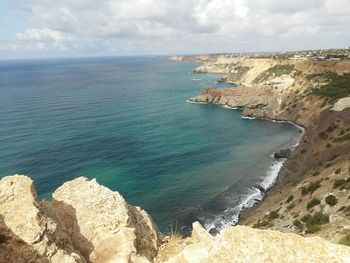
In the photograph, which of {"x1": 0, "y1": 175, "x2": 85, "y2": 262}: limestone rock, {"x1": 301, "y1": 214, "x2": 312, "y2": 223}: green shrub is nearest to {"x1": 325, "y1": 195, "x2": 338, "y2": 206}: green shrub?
{"x1": 301, "y1": 214, "x2": 312, "y2": 223}: green shrub

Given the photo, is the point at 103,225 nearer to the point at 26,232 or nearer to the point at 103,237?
the point at 103,237

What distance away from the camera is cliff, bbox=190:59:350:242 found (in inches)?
1545

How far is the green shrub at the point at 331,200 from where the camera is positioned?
132 feet

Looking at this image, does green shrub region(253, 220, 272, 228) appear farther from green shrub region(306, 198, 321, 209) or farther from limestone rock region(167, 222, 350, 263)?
limestone rock region(167, 222, 350, 263)

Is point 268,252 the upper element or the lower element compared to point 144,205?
upper

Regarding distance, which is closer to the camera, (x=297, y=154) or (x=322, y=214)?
(x=322, y=214)

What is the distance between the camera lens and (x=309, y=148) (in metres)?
71.9

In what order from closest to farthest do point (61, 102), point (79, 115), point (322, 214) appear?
point (322, 214) < point (79, 115) < point (61, 102)

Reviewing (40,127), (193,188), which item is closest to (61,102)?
(40,127)

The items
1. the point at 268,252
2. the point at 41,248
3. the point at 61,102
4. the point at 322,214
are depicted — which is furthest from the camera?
the point at 61,102

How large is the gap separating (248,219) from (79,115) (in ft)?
276

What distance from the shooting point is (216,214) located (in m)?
→ 54.2

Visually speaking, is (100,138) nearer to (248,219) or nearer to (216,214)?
(216,214)

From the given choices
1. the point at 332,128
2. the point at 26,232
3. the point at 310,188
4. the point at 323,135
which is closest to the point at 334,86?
the point at 332,128
